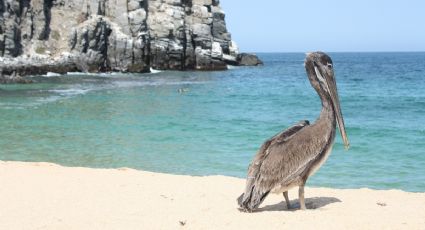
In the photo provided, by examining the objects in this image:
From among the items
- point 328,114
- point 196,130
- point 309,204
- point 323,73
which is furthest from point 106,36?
point 328,114

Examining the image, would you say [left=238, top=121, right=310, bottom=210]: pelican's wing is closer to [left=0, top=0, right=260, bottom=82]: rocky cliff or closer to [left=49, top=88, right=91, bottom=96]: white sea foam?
[left=49, top=88, right=91, bottom=96]: white sea foam

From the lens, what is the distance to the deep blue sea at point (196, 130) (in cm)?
1358

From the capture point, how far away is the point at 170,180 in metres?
10.5

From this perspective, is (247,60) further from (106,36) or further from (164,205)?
(164,205)

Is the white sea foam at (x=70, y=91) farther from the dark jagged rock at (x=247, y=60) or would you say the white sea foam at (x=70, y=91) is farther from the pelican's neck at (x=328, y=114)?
the dark jagged rock at (x=247, y=60)

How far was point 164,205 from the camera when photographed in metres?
8.33

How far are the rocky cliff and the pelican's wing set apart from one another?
42.3 m

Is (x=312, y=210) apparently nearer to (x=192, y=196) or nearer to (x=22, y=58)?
(x=192, y=196)

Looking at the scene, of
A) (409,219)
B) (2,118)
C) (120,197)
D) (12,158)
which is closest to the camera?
(409,219)

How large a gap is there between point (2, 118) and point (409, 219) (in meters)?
18.8

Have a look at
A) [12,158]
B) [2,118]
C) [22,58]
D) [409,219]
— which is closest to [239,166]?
[12,158]

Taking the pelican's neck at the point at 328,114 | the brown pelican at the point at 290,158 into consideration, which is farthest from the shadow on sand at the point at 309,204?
the pelican's neck at the point at 328,114

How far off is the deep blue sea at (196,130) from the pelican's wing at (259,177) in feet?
15.8

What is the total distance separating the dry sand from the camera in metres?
6.92
